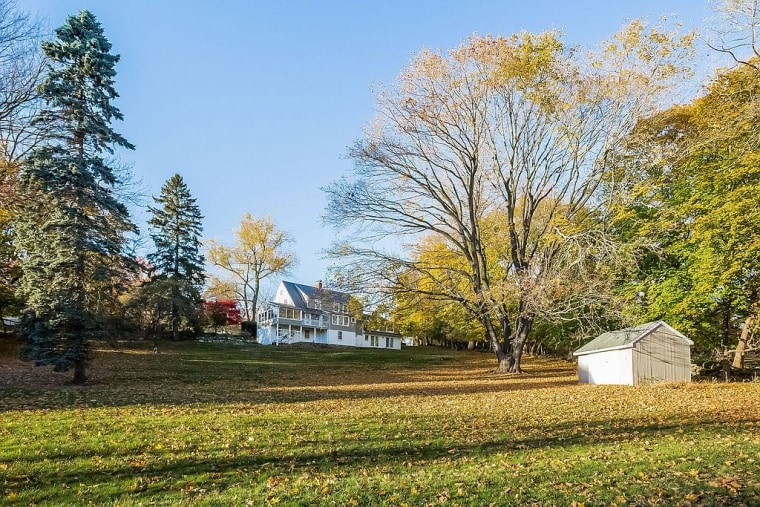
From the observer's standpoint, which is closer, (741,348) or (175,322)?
(741,348)

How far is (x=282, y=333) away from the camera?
51594 millimetres

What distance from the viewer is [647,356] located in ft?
60.8

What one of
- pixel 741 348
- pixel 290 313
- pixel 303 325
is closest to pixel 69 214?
pixel 741 348

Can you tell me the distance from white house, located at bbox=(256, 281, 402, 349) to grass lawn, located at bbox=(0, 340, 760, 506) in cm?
3485

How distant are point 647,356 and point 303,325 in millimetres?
39973

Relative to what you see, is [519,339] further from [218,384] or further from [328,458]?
[328,458]

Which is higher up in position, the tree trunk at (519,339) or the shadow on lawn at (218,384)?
the tree trunk at (519,339)

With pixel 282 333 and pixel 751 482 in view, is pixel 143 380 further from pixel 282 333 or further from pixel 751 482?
pixel 282 333

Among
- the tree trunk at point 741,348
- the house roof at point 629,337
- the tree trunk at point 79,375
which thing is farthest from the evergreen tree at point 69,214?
the tree trunk at point 741,348

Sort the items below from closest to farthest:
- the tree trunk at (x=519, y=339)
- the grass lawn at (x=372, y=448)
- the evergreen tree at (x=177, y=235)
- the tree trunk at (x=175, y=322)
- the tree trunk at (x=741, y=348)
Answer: the grass lawn at (x=372, y=448), the tree trunk at (x=741, y=348), the tree trunk at (x=519, y=339), the tree trunk at (x=175, y=322), the evergreen tree at (x=177, y=235)

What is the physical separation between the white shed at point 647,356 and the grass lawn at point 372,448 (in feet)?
12.0

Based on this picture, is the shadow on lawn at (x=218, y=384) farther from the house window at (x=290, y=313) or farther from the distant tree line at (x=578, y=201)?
the house window at (x=290, y=313)

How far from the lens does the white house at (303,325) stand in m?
51.0

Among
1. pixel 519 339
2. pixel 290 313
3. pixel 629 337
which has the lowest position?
pixel 519 339
